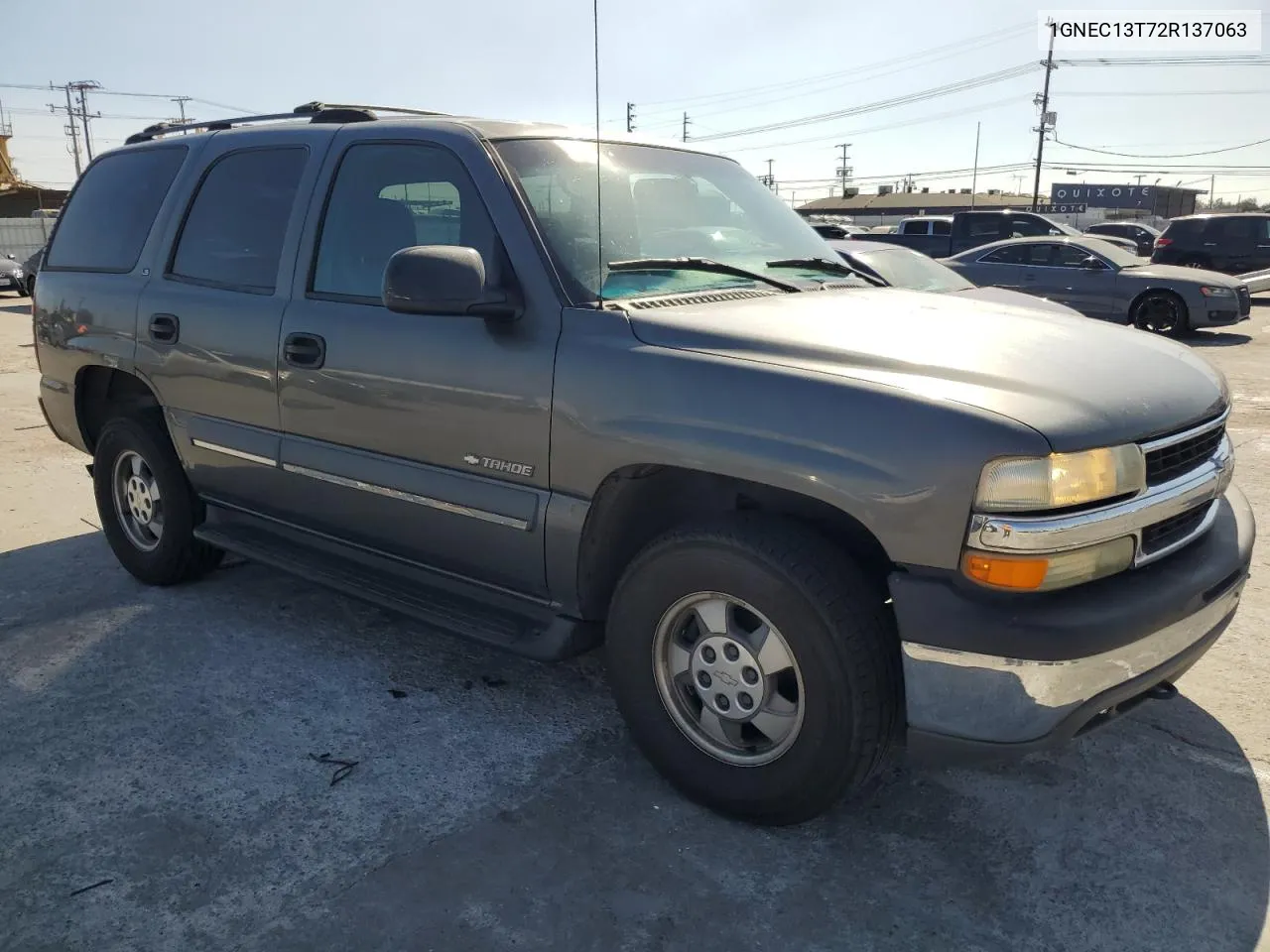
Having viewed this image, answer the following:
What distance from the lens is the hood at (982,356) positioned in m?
2.32

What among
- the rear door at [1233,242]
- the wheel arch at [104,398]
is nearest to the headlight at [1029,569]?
the wheel arch at [104,398]

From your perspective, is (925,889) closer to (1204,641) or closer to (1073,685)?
(1073,685)

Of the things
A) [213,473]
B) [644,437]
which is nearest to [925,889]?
[644,437]

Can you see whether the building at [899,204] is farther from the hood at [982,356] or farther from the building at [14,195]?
the hood at [982,356]

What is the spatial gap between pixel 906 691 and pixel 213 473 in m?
3.04

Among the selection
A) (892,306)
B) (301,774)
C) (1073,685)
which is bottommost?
(301,774)

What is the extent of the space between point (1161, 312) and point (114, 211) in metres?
13.5

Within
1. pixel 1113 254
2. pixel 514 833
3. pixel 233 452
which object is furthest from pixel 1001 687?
pixel 1113 254

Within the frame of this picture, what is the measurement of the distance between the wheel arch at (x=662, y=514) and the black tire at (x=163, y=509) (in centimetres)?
227

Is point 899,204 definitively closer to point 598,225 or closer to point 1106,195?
point 1106,195

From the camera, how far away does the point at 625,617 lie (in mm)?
2822

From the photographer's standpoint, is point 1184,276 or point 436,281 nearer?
point 436,281

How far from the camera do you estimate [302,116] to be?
4.09 meters

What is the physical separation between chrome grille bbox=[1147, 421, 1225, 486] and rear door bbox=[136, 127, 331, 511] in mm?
2879
